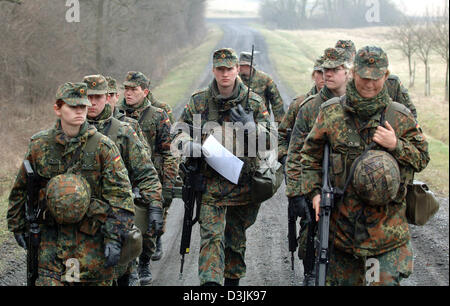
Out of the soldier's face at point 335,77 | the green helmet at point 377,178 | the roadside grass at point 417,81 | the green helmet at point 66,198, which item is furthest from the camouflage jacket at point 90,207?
the roadside grass at point 417,81

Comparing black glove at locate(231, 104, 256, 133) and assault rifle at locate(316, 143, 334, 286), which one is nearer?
assault rifle at locate(316, 143, 334, 286)

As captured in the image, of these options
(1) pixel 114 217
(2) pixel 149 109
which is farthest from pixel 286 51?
(1) pixel 114 217

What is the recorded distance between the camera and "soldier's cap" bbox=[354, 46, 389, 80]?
4.73 m

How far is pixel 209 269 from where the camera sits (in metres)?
5.76

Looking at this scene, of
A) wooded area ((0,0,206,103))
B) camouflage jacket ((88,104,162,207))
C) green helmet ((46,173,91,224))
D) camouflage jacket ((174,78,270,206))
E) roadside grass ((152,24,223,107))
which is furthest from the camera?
roadside grass ((152,24,223,107))

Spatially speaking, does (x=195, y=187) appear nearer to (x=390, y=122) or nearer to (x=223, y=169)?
(x=223, y=169)

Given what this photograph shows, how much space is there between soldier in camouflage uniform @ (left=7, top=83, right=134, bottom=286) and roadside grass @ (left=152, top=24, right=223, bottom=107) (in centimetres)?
1833

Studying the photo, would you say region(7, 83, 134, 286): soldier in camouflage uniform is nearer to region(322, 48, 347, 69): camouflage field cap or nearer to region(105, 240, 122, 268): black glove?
region(105, 240, 122, 268): black glove

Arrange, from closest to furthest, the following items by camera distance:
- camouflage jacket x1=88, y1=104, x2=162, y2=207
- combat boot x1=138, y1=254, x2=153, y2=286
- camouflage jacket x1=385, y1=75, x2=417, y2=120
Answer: camouflage jacket x1=88, y1=104, x2=162, y2=207, camouflage jacket x1=385, y1=75, x2=417, y2=120, combat boot x1=138, y1=254, x2=153, y2=286

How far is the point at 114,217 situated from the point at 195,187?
146 centimetres

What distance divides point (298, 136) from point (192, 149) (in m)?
1.13

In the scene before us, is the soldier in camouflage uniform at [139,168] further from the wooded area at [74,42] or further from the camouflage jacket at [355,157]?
the wooded area at [74,42]

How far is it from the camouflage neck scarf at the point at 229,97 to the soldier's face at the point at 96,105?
1.17 m

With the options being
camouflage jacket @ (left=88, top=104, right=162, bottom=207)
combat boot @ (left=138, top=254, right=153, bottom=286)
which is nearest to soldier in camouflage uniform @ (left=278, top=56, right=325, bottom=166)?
combat boot @ (left=138, top=254, right=153, bottom=286)
